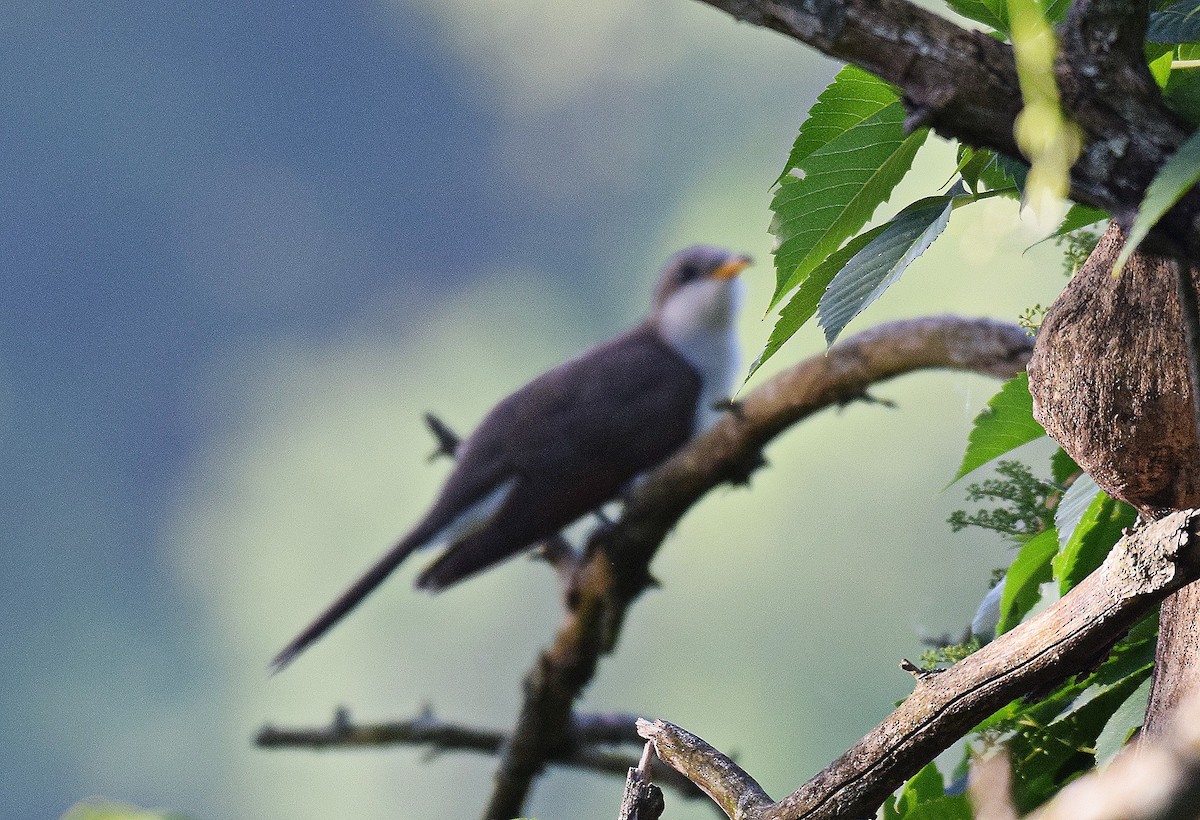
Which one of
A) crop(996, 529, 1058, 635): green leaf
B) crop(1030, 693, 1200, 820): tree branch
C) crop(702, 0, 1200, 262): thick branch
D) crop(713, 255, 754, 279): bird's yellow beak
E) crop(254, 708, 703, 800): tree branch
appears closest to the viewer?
crop(1030, 693, 1200, 820): tree branch

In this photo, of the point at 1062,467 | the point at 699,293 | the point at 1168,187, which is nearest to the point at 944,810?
the point at 1062,467

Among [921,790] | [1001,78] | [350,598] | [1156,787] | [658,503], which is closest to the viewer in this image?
[1156,787]

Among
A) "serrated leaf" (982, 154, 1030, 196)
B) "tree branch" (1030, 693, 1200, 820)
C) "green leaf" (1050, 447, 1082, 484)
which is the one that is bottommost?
"tree branch" (1030, 693, 1200, 820)

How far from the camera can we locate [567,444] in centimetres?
174

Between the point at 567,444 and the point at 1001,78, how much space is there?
1457 millimetres

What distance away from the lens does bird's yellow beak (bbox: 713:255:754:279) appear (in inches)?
76.3

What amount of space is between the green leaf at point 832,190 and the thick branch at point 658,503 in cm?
75

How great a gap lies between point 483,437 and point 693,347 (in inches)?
16.1

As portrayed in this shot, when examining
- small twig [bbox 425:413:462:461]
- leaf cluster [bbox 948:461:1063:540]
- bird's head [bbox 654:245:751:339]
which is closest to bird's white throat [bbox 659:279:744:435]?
bird's head [bbox 654:245:751:339]

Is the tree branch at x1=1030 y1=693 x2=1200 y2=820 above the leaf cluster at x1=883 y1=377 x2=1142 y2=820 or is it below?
below

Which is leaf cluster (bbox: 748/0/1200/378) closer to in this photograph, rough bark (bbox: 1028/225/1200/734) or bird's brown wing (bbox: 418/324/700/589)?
rough bark (bbox: 1028/225/1200/734)

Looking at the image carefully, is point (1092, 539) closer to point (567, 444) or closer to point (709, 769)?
point (709, 769)

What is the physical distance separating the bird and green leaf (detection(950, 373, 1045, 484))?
105 centimetres

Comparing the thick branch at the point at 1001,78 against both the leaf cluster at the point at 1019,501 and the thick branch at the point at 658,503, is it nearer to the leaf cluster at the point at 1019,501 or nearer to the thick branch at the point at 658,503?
the leaf cluster at the point at 1019,501
